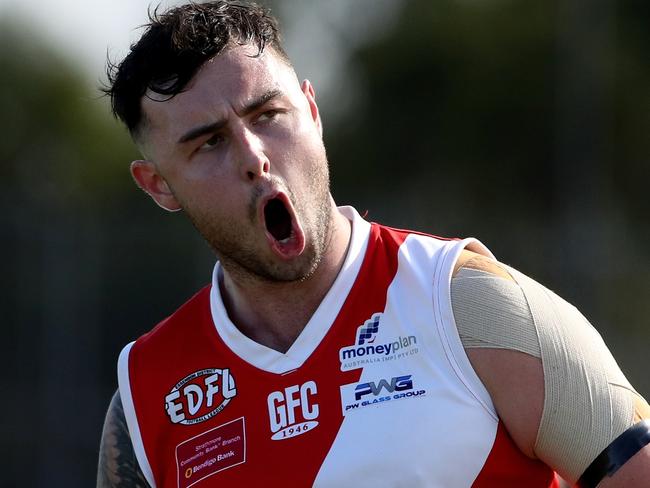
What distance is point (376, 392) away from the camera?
3238 mm

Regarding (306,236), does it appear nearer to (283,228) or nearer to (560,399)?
(283,228)

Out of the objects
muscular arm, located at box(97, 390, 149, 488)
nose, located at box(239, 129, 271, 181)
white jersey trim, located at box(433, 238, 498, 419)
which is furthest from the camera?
muscular arm, located at box(97, 390, 149, 488)

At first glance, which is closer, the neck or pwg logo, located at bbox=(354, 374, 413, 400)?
pwg logo, located at bbox=(354, 374, 413, 400)

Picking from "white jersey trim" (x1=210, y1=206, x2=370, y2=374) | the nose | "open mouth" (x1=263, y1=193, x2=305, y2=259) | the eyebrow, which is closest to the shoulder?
"white jersey trim" (x1=210, y1=206, x2=370, y2=374)

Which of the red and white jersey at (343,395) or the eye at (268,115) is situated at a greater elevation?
the eye at (268,115)

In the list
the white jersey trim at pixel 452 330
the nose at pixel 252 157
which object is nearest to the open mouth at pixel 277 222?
the nose at pixel 252 157

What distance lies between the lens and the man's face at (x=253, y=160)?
11.3 ft

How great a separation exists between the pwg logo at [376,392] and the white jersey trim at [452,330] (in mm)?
129

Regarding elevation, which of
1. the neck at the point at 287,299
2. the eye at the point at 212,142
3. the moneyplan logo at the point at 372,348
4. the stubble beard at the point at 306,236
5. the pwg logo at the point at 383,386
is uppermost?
the eye at the point at 212,142

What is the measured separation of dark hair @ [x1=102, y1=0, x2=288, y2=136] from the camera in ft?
11.6

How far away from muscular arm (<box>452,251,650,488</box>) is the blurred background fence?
12.1 feet

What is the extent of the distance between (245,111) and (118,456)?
1135 mm

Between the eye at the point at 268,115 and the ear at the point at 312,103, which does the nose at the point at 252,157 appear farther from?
the ear at the point at 312,103

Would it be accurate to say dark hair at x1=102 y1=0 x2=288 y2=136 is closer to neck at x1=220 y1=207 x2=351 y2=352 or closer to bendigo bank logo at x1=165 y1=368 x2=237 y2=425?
neck at x1=220 y1=207 x2=351 y2=352
